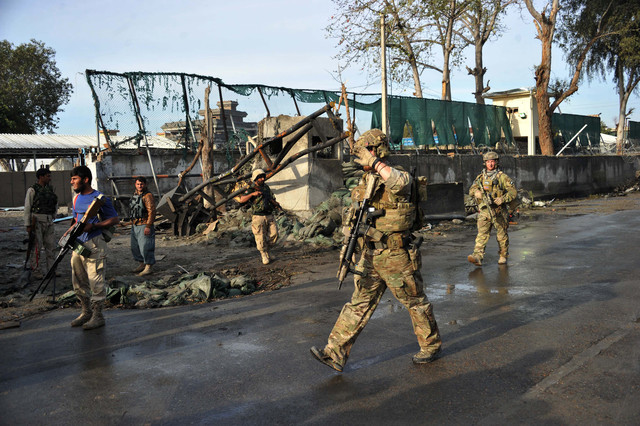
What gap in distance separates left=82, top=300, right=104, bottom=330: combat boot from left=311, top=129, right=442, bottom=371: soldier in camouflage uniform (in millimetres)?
2701

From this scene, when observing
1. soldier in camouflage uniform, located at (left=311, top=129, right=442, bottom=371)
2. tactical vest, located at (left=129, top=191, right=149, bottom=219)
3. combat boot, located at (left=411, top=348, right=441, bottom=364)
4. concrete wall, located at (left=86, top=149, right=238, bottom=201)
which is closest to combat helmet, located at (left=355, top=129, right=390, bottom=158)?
soldier in camouflage uniform, located at (left=311, top=129, right=442, bottom=371)

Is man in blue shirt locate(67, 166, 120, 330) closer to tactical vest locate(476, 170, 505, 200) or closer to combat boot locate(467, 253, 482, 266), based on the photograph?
combat boot locate(467, 253, 482, 266)

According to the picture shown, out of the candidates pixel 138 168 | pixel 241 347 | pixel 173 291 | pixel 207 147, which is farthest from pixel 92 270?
pixel 138 168

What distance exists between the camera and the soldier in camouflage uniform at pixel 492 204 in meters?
8.00

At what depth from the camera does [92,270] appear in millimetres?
5543

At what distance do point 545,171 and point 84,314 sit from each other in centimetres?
1850

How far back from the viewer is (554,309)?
5648 millimetres

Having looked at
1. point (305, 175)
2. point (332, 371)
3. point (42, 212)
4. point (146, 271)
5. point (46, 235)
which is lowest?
point (332, 371)

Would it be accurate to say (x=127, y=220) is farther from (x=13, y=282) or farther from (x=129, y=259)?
(x=13, y=282)

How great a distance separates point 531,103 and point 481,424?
1008 inches

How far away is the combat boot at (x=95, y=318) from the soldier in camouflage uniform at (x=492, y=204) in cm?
524

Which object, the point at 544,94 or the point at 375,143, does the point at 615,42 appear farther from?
the point at 375,143

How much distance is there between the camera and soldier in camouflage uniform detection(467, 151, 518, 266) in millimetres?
7996

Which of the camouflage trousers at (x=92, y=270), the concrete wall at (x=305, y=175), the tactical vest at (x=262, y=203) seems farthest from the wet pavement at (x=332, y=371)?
the concrete wall at (x=305, y=175)
